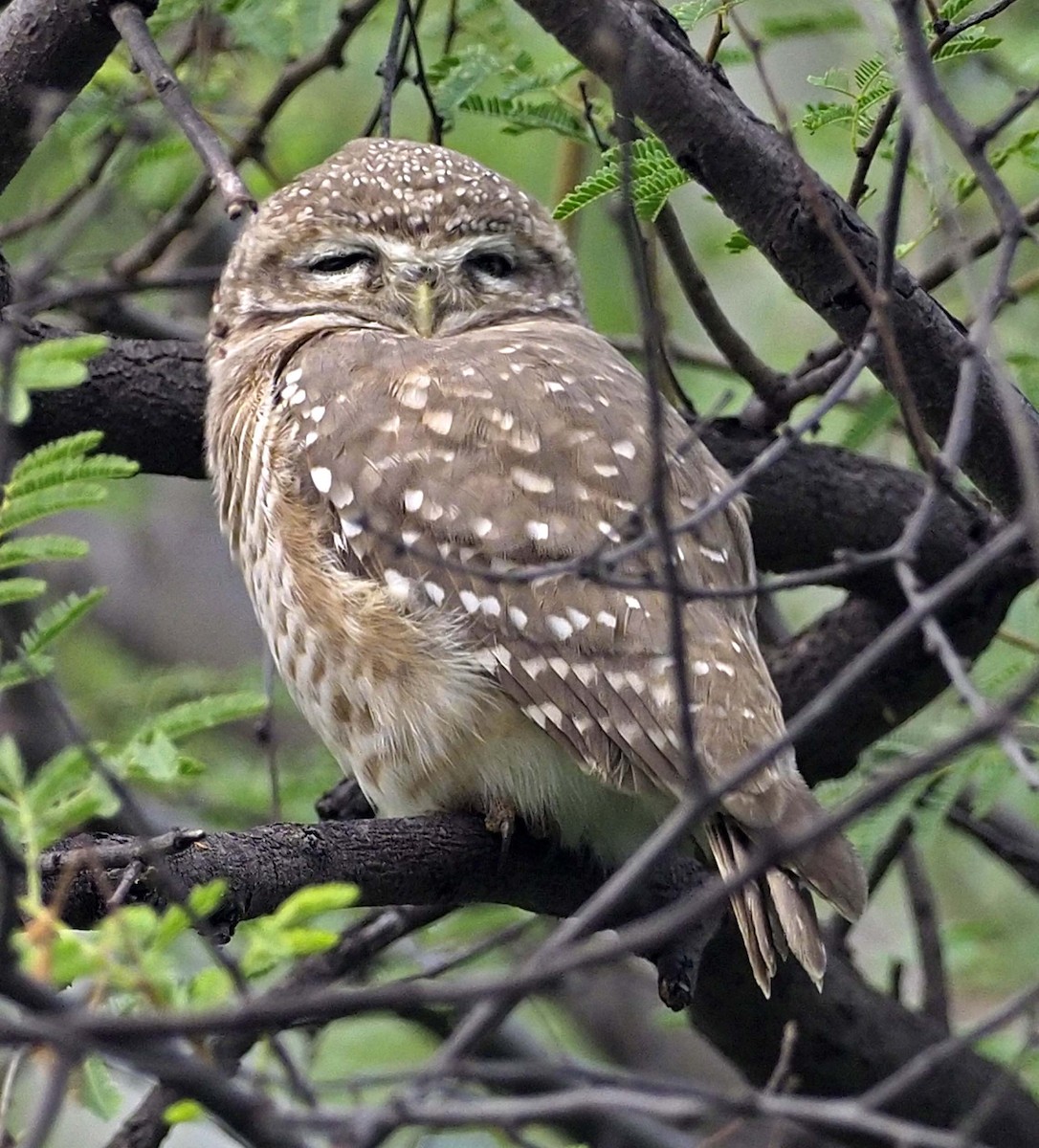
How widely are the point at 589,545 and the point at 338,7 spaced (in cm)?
201

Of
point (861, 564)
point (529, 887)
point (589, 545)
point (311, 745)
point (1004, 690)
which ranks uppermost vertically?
point (861, 564)

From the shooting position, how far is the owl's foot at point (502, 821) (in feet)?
11.8

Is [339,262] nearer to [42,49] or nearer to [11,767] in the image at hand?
[42,49]

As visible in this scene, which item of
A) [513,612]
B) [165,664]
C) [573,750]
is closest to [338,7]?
[513,612]

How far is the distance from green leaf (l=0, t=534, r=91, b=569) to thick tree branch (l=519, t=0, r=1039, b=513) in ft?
3.91

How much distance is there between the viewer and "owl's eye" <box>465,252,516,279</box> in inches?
186

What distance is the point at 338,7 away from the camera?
4.78m

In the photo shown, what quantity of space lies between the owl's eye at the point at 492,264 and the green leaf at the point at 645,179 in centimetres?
94

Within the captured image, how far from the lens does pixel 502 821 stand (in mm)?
3598

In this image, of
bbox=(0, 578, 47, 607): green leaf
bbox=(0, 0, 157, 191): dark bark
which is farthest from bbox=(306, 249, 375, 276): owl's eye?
bbox=(0, 578, 47, 607): green leaf

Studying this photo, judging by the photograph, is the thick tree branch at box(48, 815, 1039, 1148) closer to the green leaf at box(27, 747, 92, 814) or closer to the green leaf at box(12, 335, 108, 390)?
the green leaf at box(27, 747, 92, 814)

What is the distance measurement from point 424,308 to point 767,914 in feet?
6.43

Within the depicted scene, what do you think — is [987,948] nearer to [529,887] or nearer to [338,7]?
[529,887]

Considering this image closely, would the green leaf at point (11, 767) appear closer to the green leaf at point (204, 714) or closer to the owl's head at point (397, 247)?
the green leaf at point (204, 714)
